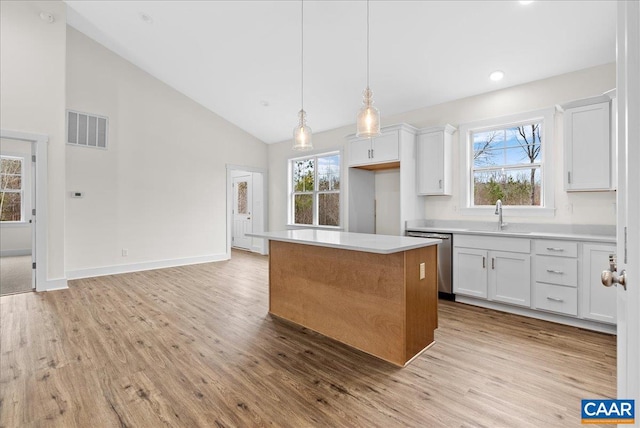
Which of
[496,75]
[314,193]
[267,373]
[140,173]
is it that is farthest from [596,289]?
[140,173]

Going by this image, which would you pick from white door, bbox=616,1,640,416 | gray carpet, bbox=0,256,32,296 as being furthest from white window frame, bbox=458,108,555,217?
gray carpet, bbox=0,256,32,296

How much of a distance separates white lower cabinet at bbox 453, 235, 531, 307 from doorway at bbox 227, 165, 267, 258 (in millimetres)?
4805

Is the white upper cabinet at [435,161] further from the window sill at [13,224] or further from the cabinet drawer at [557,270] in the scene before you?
the window sill at [13,224]

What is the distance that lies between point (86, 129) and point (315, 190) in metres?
4.09

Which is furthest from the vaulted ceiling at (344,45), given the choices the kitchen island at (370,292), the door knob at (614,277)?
the door knob at (614,277)

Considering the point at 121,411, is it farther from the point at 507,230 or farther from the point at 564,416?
the point at 507,230

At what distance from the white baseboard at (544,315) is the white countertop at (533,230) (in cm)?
80

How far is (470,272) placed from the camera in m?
3.81

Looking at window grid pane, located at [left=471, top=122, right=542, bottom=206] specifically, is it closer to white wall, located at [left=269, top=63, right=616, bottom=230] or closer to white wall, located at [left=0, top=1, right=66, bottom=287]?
white wall, located at [left=269, top=63, right=616, bottom=230]

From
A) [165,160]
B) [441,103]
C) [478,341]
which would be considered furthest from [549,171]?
[165,160]

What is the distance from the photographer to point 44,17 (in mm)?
4332

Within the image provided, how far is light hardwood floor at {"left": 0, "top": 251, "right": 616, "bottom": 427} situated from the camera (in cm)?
182

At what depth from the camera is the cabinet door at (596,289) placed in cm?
292

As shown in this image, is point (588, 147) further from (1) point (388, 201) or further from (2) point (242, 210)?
(2) point (242, 210)
